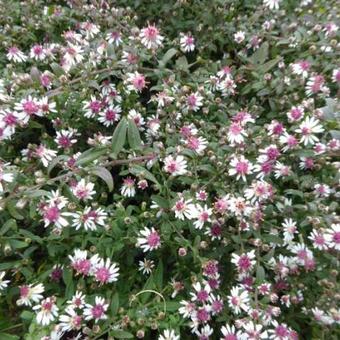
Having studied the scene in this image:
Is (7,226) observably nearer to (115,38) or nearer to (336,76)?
(115,38)

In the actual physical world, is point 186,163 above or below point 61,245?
above

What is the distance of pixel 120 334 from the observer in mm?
1758

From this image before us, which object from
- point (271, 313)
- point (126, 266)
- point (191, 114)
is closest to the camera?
point (271, 313)

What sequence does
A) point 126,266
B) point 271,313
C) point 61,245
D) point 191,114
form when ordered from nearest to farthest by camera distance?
point 271,313 → point 61,245 → point 126,266 → point 191,114

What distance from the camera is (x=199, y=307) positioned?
1.90 metres

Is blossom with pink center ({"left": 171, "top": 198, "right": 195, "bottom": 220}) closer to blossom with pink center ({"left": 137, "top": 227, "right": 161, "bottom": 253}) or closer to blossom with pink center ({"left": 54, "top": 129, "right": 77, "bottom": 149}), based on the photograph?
blossom with pink center ({"left": 137, "top": 227, "right": 161, "bottom": 253})

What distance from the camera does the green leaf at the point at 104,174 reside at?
1792 mm

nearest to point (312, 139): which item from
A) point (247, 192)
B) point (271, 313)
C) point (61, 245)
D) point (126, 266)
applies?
point (247, 192)

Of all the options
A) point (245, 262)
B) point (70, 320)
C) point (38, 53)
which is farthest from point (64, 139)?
point (245, 262)

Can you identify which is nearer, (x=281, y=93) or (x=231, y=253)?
(x=231, y=253)

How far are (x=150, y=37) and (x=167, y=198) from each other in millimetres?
849

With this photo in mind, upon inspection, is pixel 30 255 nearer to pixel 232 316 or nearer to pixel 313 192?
pixel 232 316

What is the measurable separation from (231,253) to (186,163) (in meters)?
0.43

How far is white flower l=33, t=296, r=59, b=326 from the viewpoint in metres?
1.74
